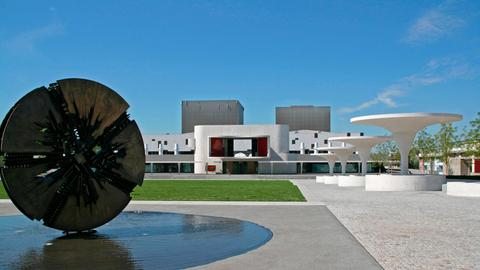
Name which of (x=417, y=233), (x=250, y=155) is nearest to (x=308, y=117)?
(x=250, y=155)

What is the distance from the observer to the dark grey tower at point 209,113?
336 ft

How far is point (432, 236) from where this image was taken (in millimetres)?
10172

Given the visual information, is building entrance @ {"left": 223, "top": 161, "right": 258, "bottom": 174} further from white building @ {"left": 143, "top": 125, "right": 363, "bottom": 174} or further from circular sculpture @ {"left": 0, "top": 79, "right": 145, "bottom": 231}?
circular sculpture @ {"left": 0, "top": 79, "right": 145, "bottom": 231}

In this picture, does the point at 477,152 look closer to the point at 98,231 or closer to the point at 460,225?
the point at 460,225

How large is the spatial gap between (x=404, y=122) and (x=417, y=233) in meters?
18.4

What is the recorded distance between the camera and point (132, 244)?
349 inches

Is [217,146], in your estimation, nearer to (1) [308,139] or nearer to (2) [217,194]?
(1) [308,139]

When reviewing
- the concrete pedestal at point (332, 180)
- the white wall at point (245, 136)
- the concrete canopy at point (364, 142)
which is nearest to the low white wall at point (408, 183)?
the concrete pedestal at point (332, 180)

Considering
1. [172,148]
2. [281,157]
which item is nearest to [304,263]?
[281,157]

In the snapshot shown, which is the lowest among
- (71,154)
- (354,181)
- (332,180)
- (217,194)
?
(332,180)

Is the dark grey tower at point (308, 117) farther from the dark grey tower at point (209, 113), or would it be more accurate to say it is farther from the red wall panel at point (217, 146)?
the red wall panel at point (217, 146)

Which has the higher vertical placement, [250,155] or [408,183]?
[250,155]

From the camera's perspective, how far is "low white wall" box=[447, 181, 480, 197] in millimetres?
22422

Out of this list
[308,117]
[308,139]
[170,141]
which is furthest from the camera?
[308,117]
